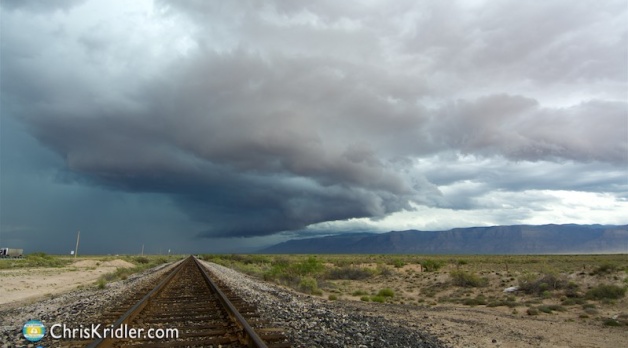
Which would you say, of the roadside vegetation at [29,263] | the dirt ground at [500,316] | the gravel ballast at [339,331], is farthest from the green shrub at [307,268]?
the roadside vegetation at [29,263]

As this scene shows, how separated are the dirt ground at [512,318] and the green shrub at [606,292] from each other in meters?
0.51

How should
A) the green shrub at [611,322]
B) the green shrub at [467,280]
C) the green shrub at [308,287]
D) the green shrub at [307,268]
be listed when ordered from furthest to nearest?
the green shrub at [307,268] → the green shrub at [467,280] → the green shrub at [308,287] → the green shrub at [611,322]

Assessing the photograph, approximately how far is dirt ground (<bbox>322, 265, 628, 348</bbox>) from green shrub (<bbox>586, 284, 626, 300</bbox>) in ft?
1.67

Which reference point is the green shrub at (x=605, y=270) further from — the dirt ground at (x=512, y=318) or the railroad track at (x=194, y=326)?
the railroad track at (x=194, y=326)

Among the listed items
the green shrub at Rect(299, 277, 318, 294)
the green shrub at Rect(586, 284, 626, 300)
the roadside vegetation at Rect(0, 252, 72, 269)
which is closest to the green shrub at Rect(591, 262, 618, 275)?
the green shrub at Rect(586, 284, 626, 300)

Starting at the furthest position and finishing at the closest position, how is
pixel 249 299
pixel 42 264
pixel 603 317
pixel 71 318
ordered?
1. pixel 42 264
2. pixel 603 317
3. pixel 249 299
4. pixel 71 318

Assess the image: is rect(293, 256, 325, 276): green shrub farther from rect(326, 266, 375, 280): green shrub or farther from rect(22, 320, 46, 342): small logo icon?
rect(22, 320, 46, 342): small logo icon

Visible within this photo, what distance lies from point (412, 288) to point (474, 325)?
18.1m

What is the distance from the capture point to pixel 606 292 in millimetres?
21672

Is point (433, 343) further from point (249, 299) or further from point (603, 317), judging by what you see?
point (603, 317)

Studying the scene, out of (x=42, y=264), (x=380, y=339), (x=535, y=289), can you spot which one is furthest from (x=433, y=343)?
(x=42, y=264)

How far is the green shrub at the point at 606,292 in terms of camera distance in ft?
70.0

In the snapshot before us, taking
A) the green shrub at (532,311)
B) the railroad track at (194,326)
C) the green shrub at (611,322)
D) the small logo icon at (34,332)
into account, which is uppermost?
the small logo icon at (34,332)

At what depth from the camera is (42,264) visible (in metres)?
63.4
